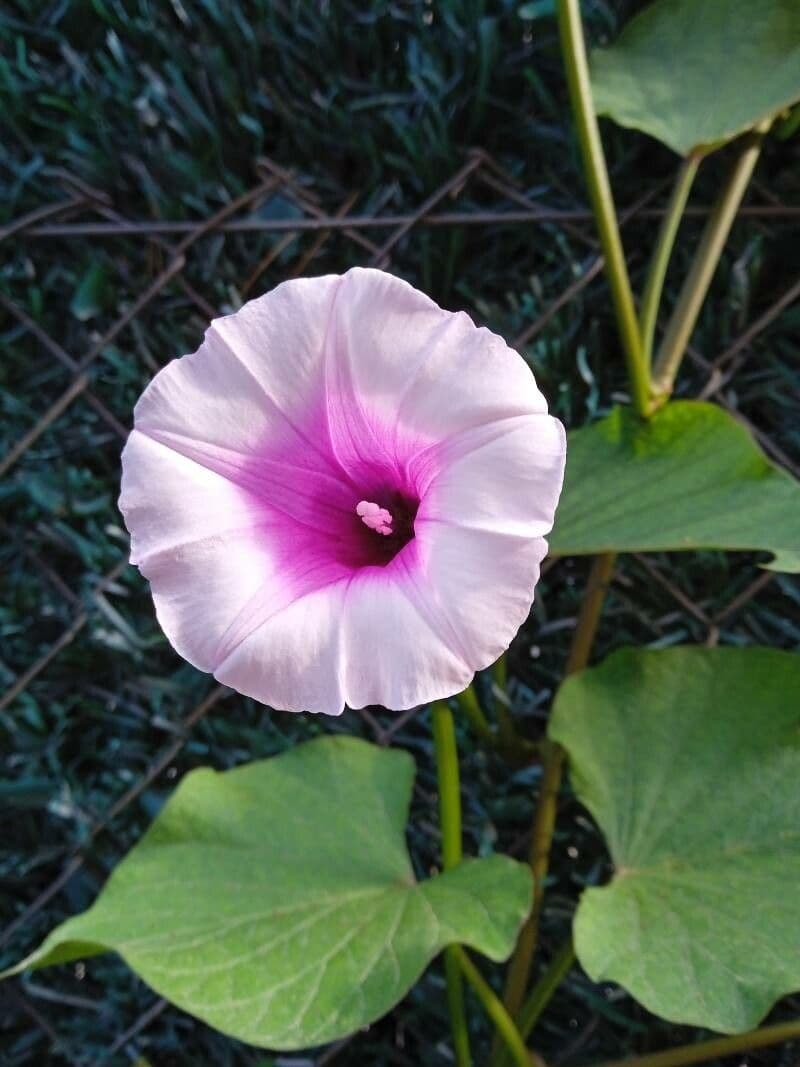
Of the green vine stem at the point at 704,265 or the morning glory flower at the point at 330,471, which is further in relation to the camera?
the green vine stem at the point at 704,265

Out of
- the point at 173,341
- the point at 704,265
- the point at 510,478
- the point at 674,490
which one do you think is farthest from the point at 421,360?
the point at 173,341

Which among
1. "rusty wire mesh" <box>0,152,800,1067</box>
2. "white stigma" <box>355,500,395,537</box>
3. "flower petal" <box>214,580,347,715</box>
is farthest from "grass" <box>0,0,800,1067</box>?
"flower petal" <box>214,580,347,715</box>

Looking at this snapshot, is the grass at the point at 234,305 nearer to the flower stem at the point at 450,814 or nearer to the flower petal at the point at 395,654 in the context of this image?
the flower stem at the point at 450,814

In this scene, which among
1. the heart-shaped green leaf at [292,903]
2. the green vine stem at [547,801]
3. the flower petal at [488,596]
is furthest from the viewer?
the green vine stem at [547,801]

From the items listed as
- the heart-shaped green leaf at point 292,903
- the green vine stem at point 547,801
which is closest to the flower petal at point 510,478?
the heart-shaped green leaf at point 292,903

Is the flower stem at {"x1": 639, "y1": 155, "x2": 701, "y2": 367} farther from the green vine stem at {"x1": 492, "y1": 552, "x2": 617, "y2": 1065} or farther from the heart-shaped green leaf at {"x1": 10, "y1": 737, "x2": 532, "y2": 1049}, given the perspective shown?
the heart-shaped green leaf at {"x1": 10, "y1": 737, "x2": 532, "y2": 1049}

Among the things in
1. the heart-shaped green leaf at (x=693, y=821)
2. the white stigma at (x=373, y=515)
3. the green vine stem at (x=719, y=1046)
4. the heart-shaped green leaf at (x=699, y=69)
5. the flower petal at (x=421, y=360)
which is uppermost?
the flower petal at (x=421, y=360)
